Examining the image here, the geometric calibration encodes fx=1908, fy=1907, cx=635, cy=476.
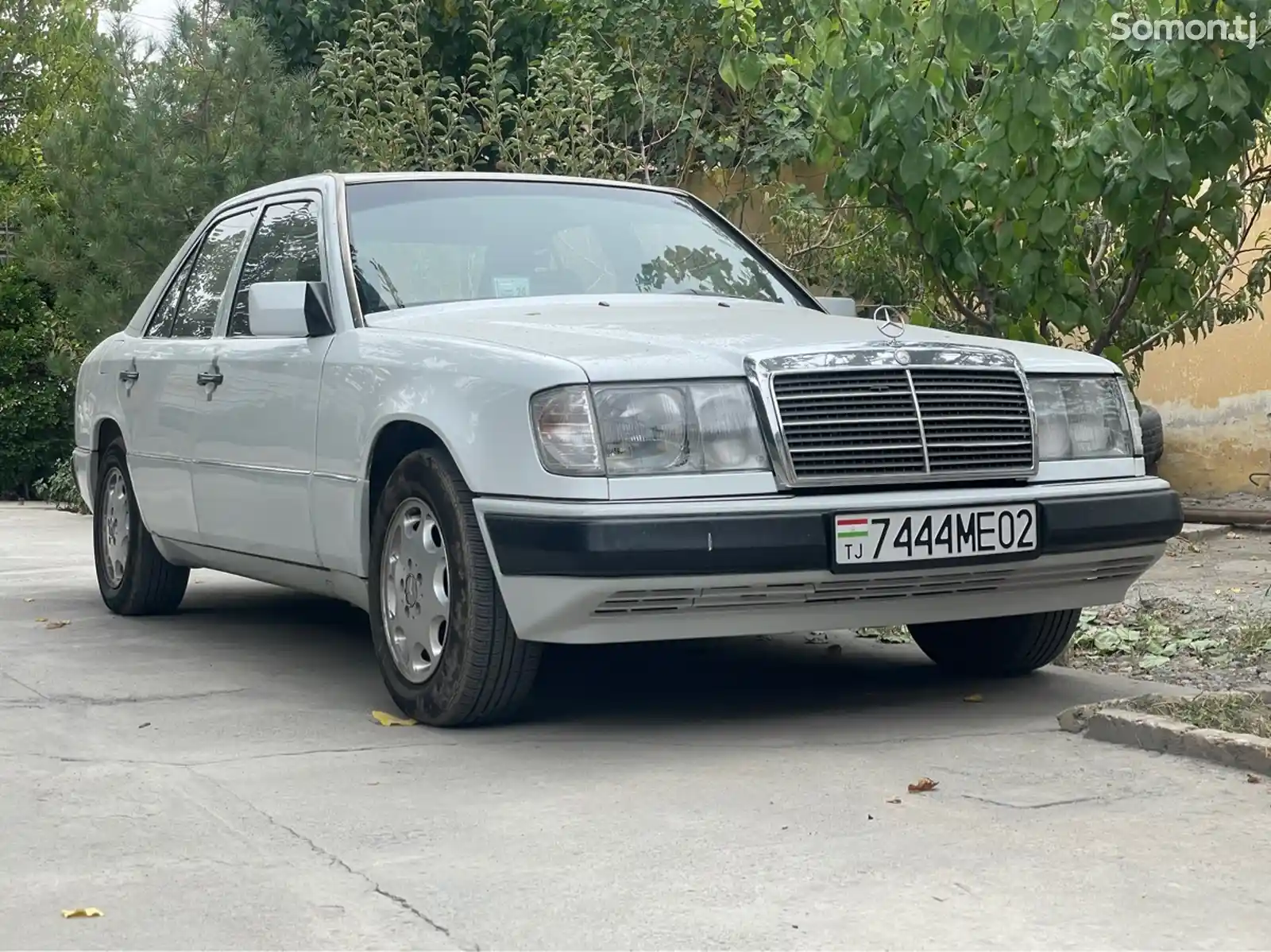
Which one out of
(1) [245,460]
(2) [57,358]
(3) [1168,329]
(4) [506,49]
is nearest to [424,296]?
(1) [245,460]

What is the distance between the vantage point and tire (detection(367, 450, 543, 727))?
505cm

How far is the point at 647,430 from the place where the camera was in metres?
A: 4.85

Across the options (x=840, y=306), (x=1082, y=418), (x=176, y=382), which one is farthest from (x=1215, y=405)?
(x=176, y=382)

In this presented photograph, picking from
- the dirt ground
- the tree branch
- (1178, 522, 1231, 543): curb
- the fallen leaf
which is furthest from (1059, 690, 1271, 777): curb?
(1178, 522, 1231, 543): curb

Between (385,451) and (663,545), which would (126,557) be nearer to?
(385,451)

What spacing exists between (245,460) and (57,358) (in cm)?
960

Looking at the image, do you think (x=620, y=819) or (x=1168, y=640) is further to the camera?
(x=1168, y=640)

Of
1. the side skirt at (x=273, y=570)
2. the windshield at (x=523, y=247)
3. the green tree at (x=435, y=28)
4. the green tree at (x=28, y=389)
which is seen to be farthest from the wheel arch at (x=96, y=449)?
the green tree at (x=28, y=389)

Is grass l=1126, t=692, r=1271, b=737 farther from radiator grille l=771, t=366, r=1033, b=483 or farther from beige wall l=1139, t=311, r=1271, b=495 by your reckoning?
beige wall l=1139, t=311, r=1271, b=495

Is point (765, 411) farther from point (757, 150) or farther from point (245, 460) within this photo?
point (757, 150)

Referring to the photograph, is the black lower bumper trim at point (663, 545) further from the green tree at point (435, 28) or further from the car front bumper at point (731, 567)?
the green tree at point (435, 28)

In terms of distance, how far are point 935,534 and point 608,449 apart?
904mm

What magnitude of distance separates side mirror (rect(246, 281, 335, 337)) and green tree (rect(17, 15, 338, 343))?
8.08 metres

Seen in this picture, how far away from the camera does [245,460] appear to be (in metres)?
6.43
